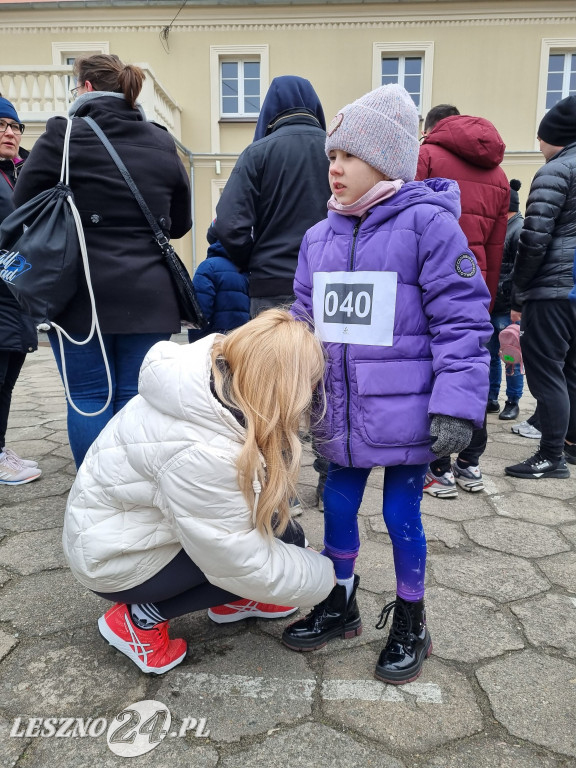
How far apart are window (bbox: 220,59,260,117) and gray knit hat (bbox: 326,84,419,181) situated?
12987 millimetres

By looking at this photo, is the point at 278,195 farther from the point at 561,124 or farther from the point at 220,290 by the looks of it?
the point at 561,124

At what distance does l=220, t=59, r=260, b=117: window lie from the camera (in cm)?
1335

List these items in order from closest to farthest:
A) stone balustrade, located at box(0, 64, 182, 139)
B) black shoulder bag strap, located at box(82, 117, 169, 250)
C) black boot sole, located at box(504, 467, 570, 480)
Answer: black shoulder bag strap, located at box(82, 117, 169, 250), black boot sole, located at box(504, 467, 570, 480), stone balustrade, located at box(0, 64, 182, 139)

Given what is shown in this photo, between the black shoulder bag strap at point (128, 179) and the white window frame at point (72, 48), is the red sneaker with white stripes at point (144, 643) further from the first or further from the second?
the white window frame at point (72, 48)

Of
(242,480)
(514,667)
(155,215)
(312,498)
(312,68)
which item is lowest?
(312,498)

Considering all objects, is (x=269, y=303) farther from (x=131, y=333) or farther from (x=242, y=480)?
(x=242, y=480)

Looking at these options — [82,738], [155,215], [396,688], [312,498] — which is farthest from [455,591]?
[155,215]

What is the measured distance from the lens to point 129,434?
4.81 feet

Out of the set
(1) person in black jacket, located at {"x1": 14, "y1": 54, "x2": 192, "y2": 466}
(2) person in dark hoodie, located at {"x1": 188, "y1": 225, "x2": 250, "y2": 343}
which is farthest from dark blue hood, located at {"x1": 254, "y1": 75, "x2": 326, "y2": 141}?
(2) person in dark hoodie, located at {"x1": 188, "y1": 225, "x2": 250, "y2": 343}

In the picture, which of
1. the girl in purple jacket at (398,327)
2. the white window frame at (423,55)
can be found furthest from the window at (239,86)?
the girl in purple jacket at (398,327)

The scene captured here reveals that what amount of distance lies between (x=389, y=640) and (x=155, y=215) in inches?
64.3

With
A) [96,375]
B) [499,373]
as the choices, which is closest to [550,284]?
[499,373]

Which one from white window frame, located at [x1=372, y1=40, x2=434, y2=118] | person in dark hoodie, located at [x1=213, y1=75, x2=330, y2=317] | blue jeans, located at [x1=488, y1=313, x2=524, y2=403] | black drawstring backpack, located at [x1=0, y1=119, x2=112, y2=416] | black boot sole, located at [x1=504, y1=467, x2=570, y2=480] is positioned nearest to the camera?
black drawstring backpack, located at [x1=0, y1=119, x2=112, y2=416]

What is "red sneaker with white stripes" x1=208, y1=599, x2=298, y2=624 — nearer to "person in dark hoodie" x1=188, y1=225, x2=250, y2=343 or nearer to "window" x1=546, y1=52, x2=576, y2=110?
"person in dark hoodie" x1=188, y1=225, x2=250, y2=343
